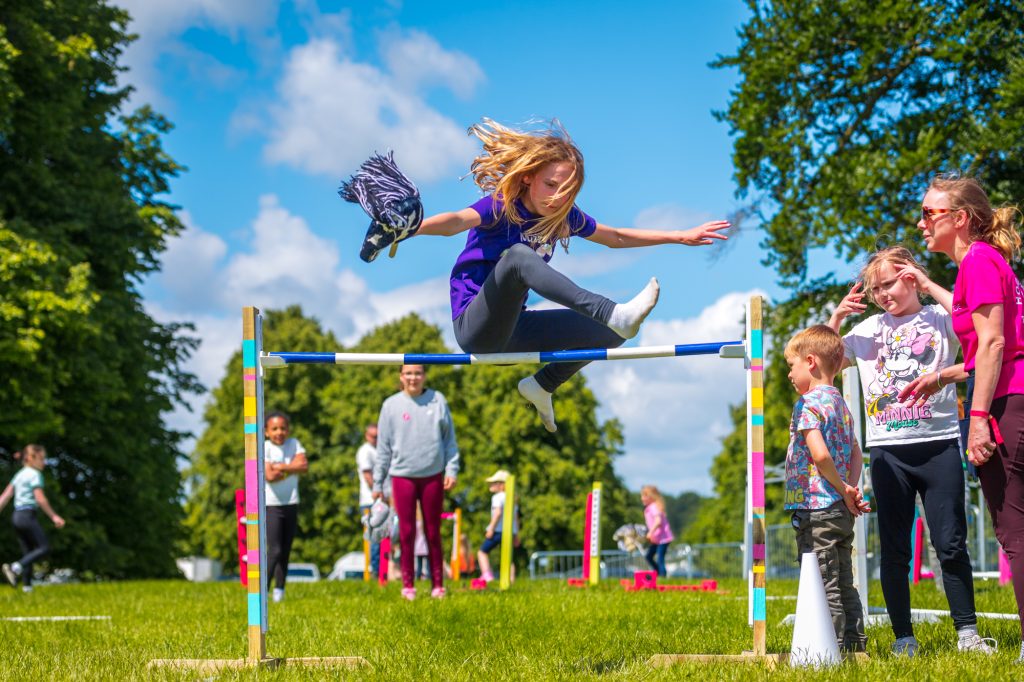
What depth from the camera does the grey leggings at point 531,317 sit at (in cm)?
494

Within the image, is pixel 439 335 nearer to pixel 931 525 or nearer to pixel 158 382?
pixel 158 382

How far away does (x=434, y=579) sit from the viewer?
939 cm

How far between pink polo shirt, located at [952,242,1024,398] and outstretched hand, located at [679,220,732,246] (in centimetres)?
121

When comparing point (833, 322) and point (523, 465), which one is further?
point (523, 465)

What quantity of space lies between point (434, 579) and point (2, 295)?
47.7 feet

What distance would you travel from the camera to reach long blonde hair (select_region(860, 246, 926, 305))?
555cm

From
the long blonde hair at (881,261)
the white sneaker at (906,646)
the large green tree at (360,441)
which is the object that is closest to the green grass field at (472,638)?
the white sneaker at (906,646)

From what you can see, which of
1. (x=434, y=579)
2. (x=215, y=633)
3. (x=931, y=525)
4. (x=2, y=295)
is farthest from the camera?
(x=2, y=295)

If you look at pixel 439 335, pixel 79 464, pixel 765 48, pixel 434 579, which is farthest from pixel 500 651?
pixel 439 335

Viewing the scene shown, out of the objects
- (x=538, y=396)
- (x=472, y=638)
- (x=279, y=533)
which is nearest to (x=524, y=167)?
(x=538, y=396)

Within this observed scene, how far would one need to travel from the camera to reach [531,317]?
18.3 ft

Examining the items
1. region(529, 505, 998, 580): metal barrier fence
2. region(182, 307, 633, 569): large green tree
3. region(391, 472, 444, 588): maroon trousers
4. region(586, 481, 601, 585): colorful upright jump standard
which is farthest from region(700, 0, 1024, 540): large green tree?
region(182, 307, 633, 569): large green tree

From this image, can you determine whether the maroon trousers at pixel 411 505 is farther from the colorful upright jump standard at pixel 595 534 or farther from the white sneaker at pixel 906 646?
the white sneaker at pixel 906 646

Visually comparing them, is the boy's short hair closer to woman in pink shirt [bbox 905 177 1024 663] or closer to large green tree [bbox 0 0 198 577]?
woman in pink shirt [bbox 905 177 1024 663]
